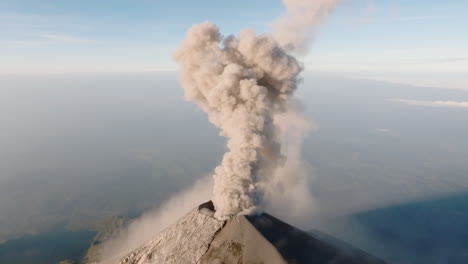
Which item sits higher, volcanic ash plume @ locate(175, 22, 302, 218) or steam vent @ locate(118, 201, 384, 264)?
volcanic ash plume @ locate(175, 22, 302, 218)

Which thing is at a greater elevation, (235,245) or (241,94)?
(241,94)

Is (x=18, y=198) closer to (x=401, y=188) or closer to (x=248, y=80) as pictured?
(x=248, y=80)

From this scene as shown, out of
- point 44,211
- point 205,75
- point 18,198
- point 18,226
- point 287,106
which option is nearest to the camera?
point 205,75

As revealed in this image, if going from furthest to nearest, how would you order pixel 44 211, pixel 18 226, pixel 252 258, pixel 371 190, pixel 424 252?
pixel 371 190, pixel 44 211, pixel 18 226, pixel 424 252, pixel 252 258

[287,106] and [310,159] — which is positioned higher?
[310,159]

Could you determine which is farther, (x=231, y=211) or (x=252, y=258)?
(x=231, y=211)

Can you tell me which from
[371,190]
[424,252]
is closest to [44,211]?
[424,252]

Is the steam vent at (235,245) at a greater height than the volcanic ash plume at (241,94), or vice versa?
the volcanic ash plume at (241,94)

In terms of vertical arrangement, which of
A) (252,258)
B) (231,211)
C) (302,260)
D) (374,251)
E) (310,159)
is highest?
(310,159)
